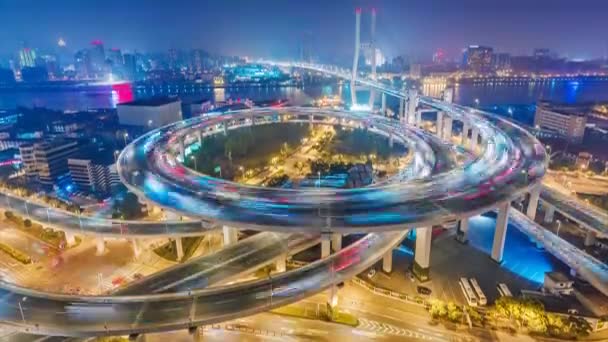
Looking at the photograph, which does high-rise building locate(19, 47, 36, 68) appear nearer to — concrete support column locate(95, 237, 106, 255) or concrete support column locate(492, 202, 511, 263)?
concrete support column locate(95, 237, 106, 255)

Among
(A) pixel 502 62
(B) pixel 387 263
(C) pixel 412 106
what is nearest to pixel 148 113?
(C) pixel 412 106

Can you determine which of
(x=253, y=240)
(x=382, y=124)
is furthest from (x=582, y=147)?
(x=253, y=240)

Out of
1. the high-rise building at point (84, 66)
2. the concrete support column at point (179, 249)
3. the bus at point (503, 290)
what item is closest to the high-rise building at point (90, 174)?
the concrete support column at point (179, 249)

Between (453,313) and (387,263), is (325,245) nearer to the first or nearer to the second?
(387,263)

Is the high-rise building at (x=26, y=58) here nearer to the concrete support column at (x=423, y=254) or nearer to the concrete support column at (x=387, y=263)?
the concrete support column at (x=387, y=263)

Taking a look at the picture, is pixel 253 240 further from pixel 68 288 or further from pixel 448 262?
pixel 448 262

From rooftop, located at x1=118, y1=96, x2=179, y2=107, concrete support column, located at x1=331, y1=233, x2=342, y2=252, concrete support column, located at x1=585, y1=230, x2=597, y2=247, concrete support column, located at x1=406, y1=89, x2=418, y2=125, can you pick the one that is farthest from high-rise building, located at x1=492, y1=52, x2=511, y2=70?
concrete support column, located at x1=331, y1=233, x2=342, y2=252
